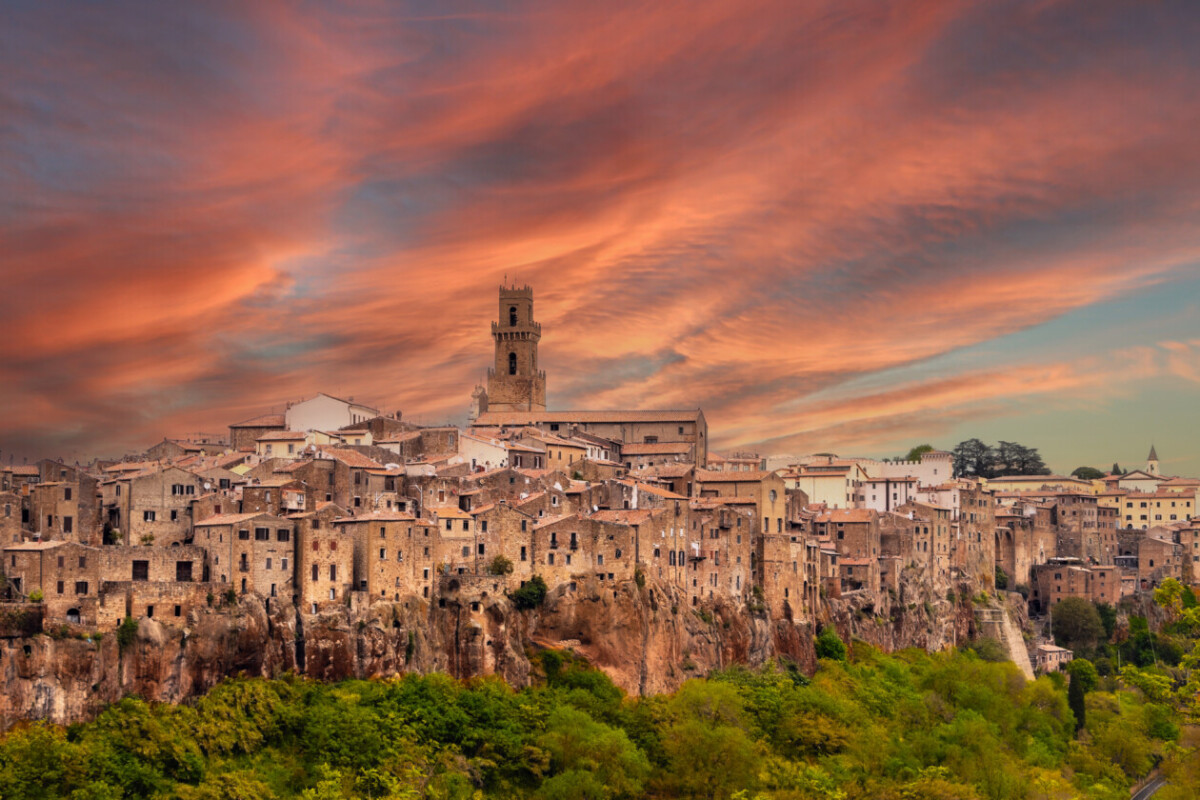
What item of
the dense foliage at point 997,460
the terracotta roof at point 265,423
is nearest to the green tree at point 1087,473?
the dense foliage at point 997,460

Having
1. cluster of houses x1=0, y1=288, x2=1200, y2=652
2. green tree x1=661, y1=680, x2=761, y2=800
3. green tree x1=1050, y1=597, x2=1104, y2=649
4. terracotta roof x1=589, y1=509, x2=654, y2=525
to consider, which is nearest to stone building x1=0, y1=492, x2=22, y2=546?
cluster of houses x1=0, y1=288, x2=1200, y2=652

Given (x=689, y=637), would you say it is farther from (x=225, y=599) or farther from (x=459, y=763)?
(x=225, y=599)

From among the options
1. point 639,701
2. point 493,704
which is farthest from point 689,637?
point 493,704

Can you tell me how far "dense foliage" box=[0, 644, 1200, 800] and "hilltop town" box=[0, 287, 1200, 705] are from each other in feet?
11.1

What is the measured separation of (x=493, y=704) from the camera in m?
65.6

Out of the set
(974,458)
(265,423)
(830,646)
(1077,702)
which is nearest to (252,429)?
(265,423)

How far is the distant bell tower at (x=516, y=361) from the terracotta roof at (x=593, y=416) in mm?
8238

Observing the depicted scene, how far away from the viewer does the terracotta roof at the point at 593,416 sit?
343ft

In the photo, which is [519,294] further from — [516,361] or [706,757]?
[706,757]

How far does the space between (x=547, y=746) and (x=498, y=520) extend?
1195 centimetres

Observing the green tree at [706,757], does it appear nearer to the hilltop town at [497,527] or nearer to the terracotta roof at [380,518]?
the hilltop town at [497,527]

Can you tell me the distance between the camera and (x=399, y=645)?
65625 mm

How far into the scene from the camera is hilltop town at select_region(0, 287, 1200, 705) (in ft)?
207

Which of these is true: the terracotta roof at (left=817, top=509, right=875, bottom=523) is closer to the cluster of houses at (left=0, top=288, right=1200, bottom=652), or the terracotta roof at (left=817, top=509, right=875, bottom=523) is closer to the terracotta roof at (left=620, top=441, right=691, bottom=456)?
the cluster of houses at (left=0, top=288, right=1200, bottom=652)
